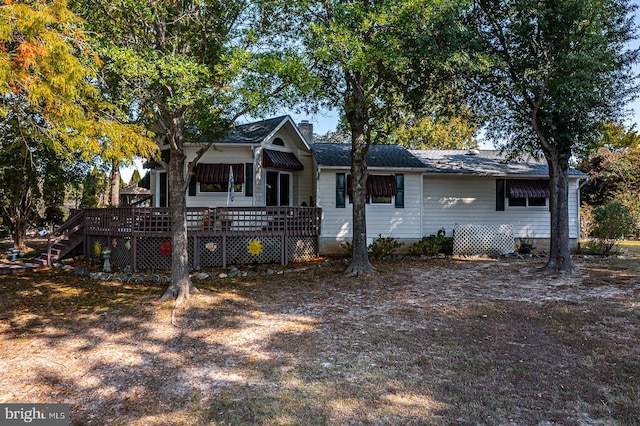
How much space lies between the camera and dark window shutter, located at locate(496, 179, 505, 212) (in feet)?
48.7

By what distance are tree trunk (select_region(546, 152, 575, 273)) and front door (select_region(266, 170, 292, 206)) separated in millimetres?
8967

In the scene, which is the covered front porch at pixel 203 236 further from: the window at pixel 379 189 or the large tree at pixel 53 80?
the large tree at pixel 53 80

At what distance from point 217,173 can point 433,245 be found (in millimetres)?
8141

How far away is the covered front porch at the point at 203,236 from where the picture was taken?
1125cm

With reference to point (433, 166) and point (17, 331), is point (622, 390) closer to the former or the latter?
point (17, 331)

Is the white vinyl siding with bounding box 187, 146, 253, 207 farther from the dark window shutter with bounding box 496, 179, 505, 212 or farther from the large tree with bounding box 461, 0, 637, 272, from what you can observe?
the dark window shutter with bounding box 496, 179, 505, 212

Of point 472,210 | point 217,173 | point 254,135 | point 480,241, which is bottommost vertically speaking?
point 480,241

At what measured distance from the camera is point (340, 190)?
13.9 m

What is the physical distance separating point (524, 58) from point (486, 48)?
107cm

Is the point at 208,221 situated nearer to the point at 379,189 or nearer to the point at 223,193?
the point at 223,193

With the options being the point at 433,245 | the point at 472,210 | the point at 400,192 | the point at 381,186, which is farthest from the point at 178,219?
the point at 472,210

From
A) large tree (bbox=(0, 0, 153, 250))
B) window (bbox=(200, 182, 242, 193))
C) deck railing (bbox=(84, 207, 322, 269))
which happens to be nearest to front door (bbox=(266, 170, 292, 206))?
window (bbox=(200, 182, 242, 193))

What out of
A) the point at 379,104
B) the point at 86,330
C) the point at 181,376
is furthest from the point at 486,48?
the point at 86,330

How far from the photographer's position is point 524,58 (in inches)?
398
